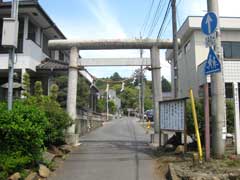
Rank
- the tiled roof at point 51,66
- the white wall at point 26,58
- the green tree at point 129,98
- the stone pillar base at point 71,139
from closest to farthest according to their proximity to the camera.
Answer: the stone pillar base at point 71,139
the white wall at point 26,58
the tiled roof at point 51,66
the green tree at point 129,98

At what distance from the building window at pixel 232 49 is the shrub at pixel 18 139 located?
64.8 ft

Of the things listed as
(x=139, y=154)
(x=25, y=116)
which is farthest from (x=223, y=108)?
(x=25, y=116)

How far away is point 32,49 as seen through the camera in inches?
794

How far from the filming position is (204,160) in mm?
8727

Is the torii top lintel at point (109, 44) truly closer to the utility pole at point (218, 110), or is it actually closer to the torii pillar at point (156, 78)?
the torii pillar at point (156, 78)

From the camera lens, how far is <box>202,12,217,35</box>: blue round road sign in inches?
334

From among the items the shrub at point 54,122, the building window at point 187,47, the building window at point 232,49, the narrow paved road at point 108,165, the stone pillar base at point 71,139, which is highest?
the building window at point 187,47

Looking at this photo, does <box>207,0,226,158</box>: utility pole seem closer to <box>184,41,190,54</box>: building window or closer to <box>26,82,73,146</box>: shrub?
<box>26,82,73,146</box>: shrub

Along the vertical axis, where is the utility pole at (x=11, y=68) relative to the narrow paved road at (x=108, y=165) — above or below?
above

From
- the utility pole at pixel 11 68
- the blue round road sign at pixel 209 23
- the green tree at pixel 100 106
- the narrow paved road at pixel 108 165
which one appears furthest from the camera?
the green tree at pixel 100 106

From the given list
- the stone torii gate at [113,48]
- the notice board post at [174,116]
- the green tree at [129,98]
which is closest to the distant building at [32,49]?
the stone torii gate at [113,48]

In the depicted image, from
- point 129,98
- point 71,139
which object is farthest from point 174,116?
point 129,98

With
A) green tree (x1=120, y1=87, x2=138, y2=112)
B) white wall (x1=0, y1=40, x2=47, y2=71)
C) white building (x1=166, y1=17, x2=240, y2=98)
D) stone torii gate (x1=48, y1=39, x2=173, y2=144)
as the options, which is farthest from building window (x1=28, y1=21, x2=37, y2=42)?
green tree (x1=120, y1=87, x2=138, y2=112)

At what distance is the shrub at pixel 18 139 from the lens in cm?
801
